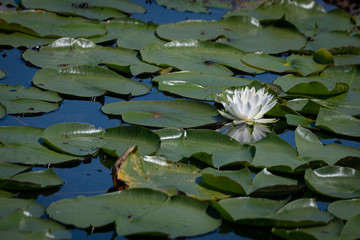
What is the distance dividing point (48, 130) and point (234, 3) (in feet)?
12.2

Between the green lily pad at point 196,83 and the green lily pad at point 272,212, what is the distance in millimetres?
1208

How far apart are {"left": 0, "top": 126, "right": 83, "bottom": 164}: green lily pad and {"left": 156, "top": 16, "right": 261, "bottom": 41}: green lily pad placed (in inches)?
75.7

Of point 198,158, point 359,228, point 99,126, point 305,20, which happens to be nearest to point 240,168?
point 198,158

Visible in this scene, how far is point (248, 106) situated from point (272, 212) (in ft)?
2.97

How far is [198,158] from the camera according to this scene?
2.36m

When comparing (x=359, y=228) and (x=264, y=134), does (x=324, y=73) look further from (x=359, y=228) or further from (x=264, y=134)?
(x=359, y=228)

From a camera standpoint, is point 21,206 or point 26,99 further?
point 26,99

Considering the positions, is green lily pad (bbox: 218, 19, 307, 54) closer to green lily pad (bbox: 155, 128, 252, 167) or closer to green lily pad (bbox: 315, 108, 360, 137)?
green lily pad (bbox: 315, 108, 360, 137)

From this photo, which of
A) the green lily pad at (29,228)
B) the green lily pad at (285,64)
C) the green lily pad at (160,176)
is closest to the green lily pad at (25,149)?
the green lily pad at (160,176)

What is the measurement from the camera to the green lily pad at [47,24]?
3.83 m

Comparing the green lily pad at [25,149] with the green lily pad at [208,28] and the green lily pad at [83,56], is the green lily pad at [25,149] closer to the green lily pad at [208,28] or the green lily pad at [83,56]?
the green lily pad at [83,56]

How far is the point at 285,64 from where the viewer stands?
3.69m

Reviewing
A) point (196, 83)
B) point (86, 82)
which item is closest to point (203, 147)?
point (196, 83)

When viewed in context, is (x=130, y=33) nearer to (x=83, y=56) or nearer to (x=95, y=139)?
(x=83, y=56)
